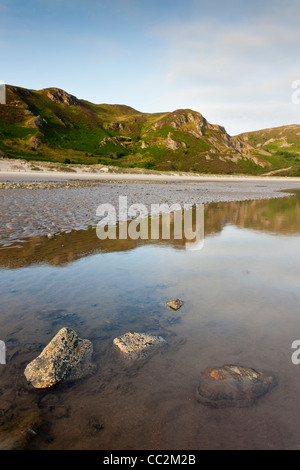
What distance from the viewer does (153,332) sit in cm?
471

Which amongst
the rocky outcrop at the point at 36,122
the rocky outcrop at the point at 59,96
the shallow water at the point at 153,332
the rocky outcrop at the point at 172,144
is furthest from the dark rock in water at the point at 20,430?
the rocky outcrop at the point at 59,96

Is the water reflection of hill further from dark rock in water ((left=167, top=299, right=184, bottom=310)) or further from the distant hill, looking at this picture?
the distant hill

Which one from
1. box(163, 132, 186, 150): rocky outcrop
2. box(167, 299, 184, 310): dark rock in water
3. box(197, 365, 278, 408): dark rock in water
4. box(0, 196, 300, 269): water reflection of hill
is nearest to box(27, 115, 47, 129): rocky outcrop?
box(163, 132, 186, 150): rocky outcrop

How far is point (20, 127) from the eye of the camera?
420 feet

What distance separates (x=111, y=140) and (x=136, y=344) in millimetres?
162732

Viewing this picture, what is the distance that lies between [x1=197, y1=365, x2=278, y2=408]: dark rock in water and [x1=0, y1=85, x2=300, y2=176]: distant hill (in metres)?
106

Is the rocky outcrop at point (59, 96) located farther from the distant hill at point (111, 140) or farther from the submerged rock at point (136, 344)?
the submerged rock at point (136, 344)

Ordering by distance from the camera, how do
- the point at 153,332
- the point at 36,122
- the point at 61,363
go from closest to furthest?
the point at 61,363
the point at 153,332
the point at 36,122

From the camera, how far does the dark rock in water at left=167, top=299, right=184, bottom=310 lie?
5539 millimetres

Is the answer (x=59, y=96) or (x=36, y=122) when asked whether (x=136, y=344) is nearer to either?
(x=36, y=122)

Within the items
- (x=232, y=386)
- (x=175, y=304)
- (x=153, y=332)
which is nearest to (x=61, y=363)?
(x=153, y=332)

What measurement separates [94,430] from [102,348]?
1.43 metres
